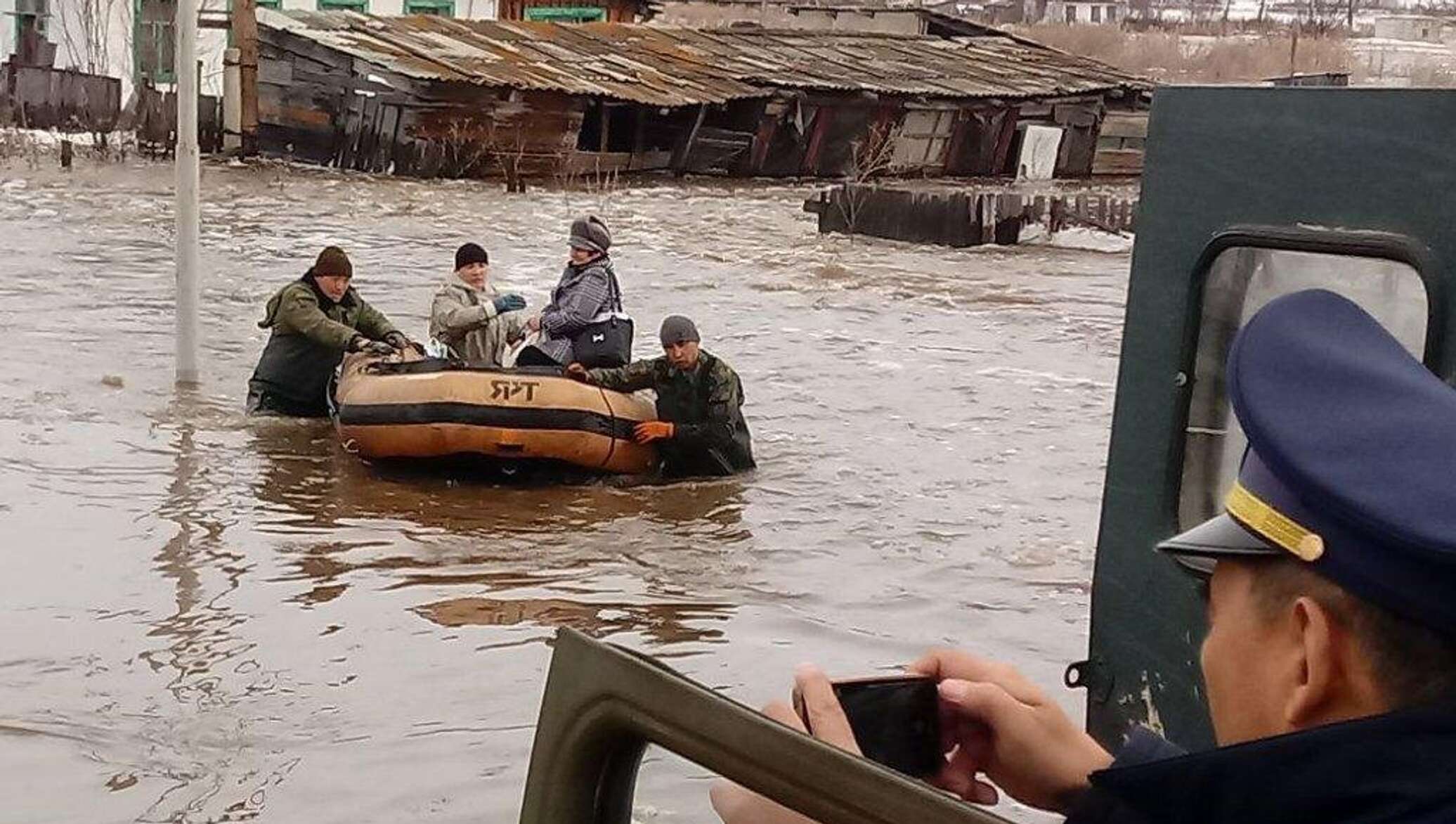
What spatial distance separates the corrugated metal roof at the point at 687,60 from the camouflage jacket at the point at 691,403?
73.7 ft

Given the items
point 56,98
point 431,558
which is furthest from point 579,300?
point 56,98

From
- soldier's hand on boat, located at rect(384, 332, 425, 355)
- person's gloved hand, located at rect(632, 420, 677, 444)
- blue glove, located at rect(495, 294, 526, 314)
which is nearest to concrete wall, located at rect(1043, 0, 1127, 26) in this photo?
blue glove, located at rect(495, 294, 526, 314)

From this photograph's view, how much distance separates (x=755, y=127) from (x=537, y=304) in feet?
63.3

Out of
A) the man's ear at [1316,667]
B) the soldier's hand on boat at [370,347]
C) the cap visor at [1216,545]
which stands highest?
the cap visor at [1216,545]

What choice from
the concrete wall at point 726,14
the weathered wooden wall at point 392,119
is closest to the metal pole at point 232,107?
the weathered wooden wall at point 392,119

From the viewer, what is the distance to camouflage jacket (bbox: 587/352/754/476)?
1144cm

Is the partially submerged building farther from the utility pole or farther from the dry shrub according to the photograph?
the dry shrub

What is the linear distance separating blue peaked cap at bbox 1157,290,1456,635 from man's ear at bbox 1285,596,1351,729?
0.04m

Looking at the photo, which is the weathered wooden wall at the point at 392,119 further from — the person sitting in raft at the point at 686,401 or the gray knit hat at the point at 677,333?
the gray knit hat at the point at 677,333

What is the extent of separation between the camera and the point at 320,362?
12.6 metres

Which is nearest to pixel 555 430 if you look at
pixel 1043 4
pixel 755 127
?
pixel 755 127

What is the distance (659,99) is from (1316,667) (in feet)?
115

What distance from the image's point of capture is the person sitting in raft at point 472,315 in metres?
12.3

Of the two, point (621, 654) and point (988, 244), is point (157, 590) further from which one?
point (988, 244)
